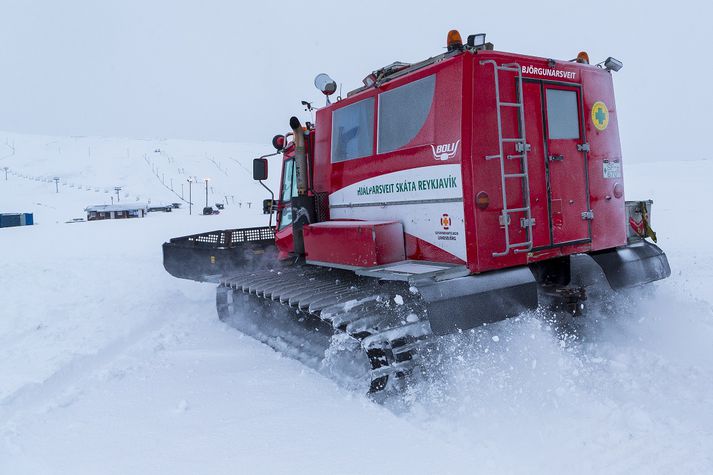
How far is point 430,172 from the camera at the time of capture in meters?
4.87

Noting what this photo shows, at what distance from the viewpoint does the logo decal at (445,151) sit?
15.0ft

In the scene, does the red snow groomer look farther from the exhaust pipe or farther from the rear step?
the rear step

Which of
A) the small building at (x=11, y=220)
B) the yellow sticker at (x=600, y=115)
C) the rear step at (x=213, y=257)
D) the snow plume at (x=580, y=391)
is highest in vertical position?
the small building at (x=11, y=220)

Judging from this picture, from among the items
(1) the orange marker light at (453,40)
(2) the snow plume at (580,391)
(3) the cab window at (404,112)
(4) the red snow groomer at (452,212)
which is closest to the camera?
(2) the snow plume at (580,391)

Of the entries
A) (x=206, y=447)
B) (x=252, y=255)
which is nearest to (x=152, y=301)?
(x=252, y=255)

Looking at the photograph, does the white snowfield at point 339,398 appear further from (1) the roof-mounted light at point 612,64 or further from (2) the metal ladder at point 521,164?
(1) the roof-mounted light at point 612,64

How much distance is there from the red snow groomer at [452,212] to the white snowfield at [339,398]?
0.46 meters

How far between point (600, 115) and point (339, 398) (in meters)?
3.98

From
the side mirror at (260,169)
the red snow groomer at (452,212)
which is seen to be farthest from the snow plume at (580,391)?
the side mirror at (260,169)

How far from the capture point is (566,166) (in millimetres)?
5160

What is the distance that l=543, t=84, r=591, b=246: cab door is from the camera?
505 centimetres

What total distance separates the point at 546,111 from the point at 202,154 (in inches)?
5355

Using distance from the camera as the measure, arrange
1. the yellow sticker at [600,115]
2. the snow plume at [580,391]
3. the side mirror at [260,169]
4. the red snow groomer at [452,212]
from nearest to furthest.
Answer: the snow plume at [580,391]
the red snow groomer at [452,212]
the yellow sticker at [600,115]
the side mirror at [260,169]

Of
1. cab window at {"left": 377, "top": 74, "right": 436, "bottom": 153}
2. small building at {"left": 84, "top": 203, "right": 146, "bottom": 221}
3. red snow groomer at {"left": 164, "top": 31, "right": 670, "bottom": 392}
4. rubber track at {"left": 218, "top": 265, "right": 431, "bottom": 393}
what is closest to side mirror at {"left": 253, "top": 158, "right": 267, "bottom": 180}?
red snow groomer at {"left": 164, "top": 31, "right": 670, "bottom": 392}
